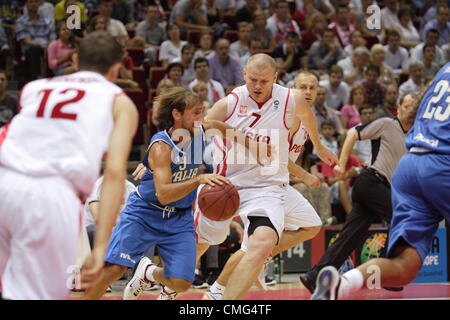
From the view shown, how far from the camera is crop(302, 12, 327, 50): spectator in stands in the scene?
47.2ft

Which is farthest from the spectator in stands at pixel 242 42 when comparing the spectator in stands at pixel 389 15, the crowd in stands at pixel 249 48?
the spectator in stands at pixel 389 15

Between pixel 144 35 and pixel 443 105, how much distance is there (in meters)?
9.21

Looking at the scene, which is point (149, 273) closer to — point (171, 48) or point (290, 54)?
point (171, 48)

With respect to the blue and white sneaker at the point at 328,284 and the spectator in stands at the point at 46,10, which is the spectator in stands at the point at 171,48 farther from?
the blue and white sneaker at the point at 328,284

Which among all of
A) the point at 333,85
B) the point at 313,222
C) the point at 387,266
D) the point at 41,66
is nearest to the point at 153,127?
the point at 41,66

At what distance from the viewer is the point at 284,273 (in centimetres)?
990

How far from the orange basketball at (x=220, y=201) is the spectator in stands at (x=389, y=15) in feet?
34.3

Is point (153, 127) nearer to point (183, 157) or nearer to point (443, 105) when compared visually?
point (183, 157)

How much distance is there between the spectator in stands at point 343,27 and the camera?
14.4 m

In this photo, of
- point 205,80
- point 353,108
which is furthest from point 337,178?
point 205,80

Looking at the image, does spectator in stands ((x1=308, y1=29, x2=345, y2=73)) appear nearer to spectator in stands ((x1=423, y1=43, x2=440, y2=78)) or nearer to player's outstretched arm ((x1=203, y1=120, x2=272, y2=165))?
spectator in stands ((x1=423, y1=43, x2=440, y2=78))

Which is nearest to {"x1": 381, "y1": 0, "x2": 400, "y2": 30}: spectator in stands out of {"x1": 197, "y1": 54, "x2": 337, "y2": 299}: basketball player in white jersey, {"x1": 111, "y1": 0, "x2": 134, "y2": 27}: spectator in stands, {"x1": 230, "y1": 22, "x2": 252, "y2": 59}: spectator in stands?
{"x1": 230, "y1": 22, "x2": 252, "y2": 59}: spectator in stands

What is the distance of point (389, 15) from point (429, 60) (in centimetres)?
216

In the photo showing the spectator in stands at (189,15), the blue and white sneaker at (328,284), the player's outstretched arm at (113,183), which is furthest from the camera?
the spectator in stands at (189,15)
